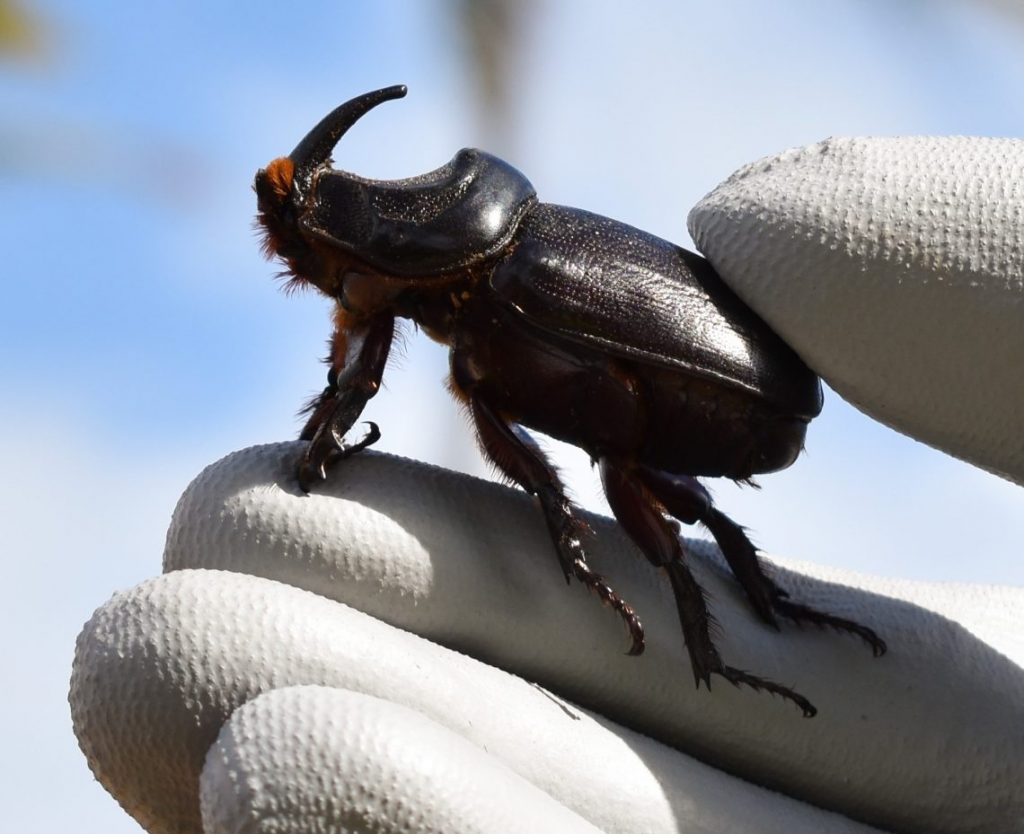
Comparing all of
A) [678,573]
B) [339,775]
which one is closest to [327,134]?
[678,573]

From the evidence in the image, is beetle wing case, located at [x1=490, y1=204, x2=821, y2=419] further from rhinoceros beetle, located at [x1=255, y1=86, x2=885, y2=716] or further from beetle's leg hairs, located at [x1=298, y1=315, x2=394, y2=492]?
beetle's leg hairs, located at [x1=298, y1=315, x2=394, y2=492]

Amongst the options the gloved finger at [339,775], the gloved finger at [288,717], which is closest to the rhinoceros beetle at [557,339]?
the gloved finger at [288,717]

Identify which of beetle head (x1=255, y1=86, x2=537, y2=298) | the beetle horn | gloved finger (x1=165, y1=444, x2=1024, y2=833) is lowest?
gloved finger (x1=165, y1=444, x2=1024, y2=833)

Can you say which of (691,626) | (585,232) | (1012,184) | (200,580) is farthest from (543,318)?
(1012,184)

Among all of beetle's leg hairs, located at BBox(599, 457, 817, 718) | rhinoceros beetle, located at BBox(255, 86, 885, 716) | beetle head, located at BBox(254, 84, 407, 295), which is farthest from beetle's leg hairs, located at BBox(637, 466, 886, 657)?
beetle head, located at BBox(254, 84, 407, 295)

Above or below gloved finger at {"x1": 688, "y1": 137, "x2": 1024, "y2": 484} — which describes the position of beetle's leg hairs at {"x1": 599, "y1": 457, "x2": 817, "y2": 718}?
below

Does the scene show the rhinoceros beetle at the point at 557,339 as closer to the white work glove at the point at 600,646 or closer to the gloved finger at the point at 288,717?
the white work glove at the point at 600,646

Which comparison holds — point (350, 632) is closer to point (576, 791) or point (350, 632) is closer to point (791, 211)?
point (576, 791)
